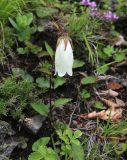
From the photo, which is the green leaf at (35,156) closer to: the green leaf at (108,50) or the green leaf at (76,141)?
the green leaf at (76,141)

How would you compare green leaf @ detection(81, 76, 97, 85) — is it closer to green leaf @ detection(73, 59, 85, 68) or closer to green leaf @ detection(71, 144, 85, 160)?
green leaf @ detection(73, 59, 85, 68)

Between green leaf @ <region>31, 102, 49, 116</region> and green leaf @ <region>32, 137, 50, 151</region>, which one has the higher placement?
green leaf @ <region>31, 102, 49, 116</region>

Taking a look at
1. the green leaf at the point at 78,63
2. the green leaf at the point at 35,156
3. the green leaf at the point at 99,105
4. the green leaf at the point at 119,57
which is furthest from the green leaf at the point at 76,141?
the green leaf at the point at 119,57

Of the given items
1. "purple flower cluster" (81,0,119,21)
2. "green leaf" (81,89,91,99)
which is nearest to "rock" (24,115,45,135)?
"green leaf" (81,89,91,99)

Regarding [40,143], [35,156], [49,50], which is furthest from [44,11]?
[35,156]


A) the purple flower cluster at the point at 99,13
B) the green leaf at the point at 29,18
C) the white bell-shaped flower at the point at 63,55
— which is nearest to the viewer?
the white bell-shaped flower at the point at 63,55

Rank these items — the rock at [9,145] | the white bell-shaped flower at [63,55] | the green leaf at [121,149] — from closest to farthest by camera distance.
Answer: the white bell-shaped flower at [63,55]
the rock at [9,145]
the green leaf at [121,149]
